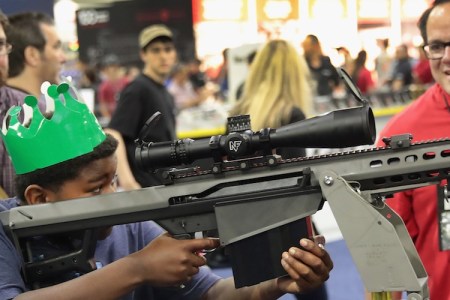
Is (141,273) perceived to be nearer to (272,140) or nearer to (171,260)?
(171,260)

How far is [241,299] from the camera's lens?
6.72ft

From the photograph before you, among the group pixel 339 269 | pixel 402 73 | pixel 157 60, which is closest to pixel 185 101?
pixel 402 73

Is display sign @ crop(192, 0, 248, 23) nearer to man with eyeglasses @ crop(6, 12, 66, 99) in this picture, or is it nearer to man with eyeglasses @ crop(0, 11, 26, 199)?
man with eyeglasses @ crop(6, 12, 66, 99)

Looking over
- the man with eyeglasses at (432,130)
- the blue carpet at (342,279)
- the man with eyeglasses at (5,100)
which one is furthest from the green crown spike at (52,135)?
the blue carpet at (342,279)

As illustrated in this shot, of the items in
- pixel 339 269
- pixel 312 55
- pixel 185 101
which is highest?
pixel 312 55

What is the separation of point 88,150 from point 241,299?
0.57 metres

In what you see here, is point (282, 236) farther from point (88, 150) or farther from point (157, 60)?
point (157, 60)

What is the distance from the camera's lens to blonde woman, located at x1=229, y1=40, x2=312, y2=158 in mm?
3822

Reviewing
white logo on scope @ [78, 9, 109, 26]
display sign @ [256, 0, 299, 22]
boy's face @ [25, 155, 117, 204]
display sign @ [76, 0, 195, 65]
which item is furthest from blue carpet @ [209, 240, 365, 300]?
display sign @ [256, 0, 299, 22]

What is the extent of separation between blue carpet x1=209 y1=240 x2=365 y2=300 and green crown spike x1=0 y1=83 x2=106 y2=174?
10.5 feet

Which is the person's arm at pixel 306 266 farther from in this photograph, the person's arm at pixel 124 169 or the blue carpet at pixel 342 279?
the blue carpet at pixel 342 279

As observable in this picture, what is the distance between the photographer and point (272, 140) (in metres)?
1.81

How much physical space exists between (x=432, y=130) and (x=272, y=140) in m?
0.80

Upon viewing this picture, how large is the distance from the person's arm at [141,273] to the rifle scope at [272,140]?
0.67 ft
